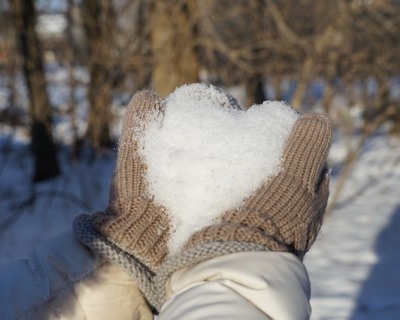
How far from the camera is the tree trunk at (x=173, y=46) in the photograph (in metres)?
5.09

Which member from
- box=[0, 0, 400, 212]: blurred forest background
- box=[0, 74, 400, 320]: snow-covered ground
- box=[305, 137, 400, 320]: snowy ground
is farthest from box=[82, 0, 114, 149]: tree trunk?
box=[305, 137, 400, 320]: snowy ground

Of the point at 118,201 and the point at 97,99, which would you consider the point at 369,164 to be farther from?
the point at 118,201

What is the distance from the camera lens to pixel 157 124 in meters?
1.32

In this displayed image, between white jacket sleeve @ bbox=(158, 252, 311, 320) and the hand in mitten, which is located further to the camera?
the hand in mitten

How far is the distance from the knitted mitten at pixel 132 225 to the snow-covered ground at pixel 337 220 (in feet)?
7.64

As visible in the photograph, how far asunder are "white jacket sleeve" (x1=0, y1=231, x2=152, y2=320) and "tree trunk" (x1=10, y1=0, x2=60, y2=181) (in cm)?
709

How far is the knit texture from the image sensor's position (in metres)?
1.07

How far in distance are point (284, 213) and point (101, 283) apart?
344 mm

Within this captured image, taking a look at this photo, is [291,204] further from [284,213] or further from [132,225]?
[132,225]

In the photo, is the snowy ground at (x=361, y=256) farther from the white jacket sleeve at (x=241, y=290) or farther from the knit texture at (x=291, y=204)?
the white jacket sleeve at (x=241, y=290)

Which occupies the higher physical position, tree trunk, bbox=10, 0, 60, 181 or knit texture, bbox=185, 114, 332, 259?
knit texture, bbox=185, 114, 332, 259

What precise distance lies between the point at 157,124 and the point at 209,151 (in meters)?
0.15

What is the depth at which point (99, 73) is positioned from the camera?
6754 millimetres

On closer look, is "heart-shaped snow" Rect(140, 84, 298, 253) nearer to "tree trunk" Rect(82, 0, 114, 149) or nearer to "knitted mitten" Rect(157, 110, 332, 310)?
"knitted mitten" Rect(157, 110, 332, 310)
